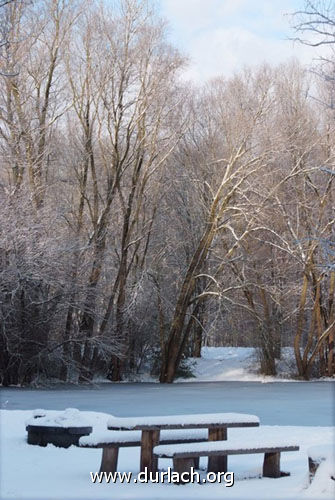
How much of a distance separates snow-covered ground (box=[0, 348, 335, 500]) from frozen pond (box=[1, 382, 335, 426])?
0.02 metres

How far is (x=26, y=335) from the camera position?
22.2 metres

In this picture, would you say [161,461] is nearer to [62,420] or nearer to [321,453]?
[62,420]

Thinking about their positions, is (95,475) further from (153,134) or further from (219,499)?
(153,134)

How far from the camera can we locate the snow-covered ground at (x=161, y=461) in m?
6.21

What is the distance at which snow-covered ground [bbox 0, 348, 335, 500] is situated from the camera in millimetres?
6211

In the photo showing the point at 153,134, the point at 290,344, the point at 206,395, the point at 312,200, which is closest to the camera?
the point at 206,395

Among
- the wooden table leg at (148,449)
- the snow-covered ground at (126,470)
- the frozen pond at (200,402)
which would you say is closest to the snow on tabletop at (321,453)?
the snow-covered ground at (126,470)

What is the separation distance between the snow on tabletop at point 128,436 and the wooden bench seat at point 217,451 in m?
0.41

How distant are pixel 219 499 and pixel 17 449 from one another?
3.33 metres

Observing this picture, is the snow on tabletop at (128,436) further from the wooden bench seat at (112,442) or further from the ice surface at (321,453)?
the ice surface at (321,453)

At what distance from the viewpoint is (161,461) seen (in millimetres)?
8484

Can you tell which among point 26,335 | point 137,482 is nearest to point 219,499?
point 137,482

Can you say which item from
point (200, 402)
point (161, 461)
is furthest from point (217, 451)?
point (200, 402)

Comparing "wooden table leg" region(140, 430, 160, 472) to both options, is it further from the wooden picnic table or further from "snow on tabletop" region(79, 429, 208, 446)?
"snow on tabletop" region(79, 429, 208, 446)
